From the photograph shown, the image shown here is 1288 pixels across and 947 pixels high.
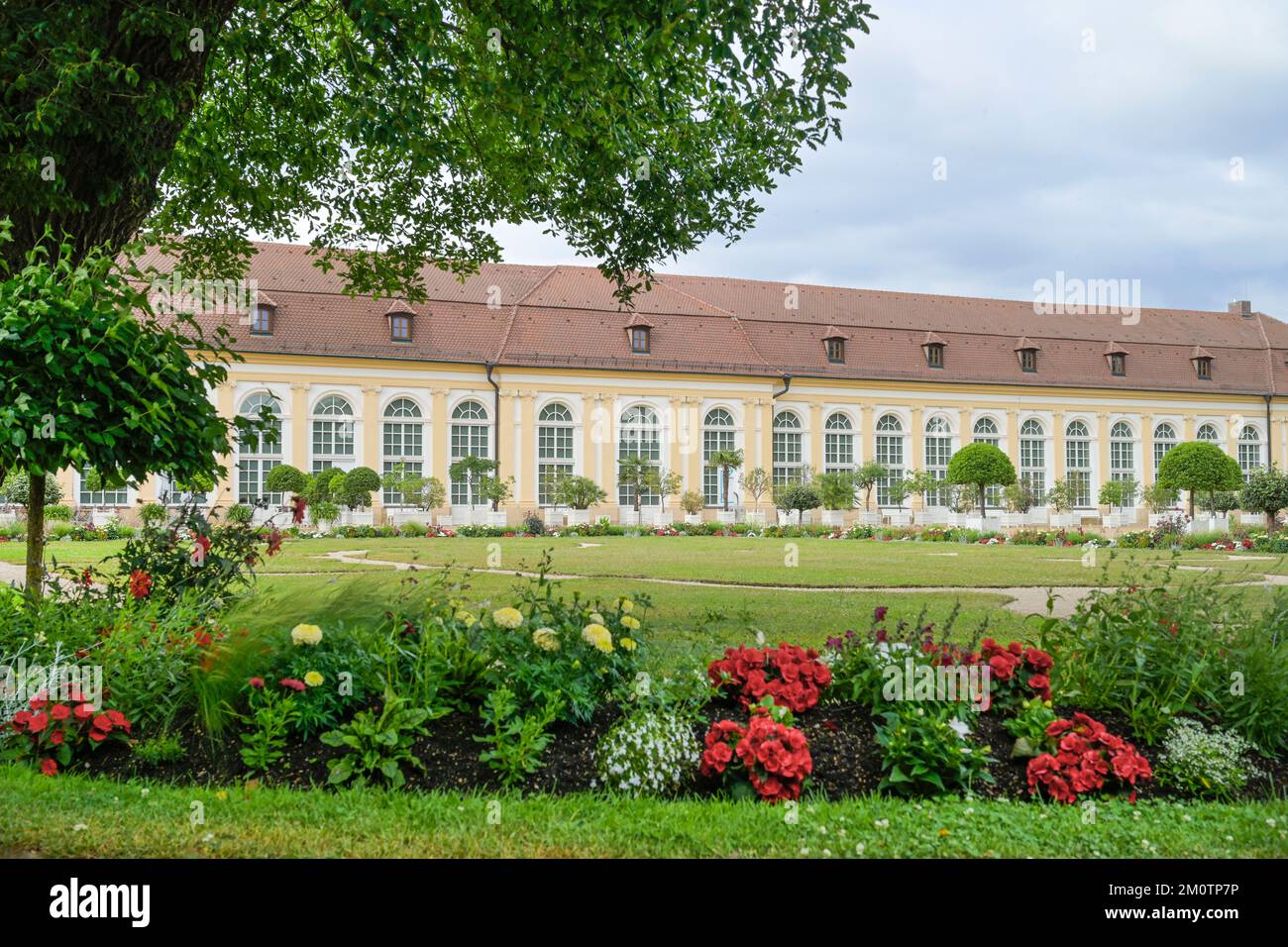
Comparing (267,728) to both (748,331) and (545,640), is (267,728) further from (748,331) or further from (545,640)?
(748,331)

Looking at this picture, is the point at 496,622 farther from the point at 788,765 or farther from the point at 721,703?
the point at 788,765

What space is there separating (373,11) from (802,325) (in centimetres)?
2877

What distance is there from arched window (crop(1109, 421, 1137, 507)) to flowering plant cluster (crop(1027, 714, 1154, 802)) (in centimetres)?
3349

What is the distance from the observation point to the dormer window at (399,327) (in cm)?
2812

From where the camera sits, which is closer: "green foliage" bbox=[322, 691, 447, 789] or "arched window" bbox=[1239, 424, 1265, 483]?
"green foliage" bbox=[322, 691, 447, 789]

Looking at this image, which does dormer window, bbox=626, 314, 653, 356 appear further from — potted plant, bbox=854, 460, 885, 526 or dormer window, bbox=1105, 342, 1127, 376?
dormer window, bbox=1105, 342, 1127, 376

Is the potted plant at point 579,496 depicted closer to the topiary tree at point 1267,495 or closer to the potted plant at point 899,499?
the potted plant at point 899,499

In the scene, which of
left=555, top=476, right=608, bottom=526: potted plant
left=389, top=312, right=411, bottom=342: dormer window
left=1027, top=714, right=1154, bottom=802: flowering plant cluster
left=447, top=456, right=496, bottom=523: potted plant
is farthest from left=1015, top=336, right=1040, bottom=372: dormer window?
left=1027, top=714, right=1154, bottom=802: flowering plant cluster

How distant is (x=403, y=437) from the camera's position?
2816 cm

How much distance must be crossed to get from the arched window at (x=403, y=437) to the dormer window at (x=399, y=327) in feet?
5.86

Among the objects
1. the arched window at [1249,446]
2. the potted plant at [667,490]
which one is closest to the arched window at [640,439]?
the potted plant at [667,490]

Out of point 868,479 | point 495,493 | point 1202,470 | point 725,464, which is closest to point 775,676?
point 495,493

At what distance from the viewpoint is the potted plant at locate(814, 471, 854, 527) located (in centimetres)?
2669

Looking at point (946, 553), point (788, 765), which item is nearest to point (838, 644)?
point (788, 765)
